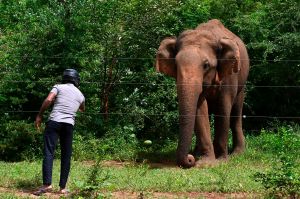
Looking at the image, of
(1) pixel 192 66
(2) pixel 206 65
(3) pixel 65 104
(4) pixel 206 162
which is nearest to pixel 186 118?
(1) pixel 192 66

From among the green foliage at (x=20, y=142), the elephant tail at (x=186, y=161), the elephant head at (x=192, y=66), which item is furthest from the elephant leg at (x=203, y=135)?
the green foliage at (x=20, y=142)

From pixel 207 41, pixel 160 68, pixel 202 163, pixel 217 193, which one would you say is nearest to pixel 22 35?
pixel 160 68

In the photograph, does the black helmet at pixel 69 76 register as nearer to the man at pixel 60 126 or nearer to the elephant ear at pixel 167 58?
the man at pixel 60 126

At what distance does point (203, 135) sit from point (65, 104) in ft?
14.8

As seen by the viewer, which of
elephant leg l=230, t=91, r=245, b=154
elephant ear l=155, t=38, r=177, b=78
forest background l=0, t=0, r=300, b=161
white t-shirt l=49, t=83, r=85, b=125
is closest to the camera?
white t-shirt l=49, t=83, r=85, b=125

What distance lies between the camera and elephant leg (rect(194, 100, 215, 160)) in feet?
40.3

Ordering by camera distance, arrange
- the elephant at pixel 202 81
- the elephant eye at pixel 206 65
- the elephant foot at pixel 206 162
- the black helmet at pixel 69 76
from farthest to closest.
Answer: the elephant eye at pixel 206 65
the elephant foot at pixel 206 162
the elephant at pixel 202 81
the black helmet at pixel 69 76

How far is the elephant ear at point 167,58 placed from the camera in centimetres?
1284

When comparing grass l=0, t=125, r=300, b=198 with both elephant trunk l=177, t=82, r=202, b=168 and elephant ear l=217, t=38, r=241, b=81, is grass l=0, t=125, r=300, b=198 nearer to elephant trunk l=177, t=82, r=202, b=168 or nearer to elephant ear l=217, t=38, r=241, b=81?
elephant trunk l=177, t=82, r=202, b=168

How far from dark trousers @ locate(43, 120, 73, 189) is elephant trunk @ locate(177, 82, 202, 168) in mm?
3006

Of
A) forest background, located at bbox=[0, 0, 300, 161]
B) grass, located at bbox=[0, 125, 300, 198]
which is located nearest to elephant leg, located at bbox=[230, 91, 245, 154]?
grass, located at bbox=[0, 125, 300, 198]

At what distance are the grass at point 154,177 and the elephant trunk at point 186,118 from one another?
212 millimetres

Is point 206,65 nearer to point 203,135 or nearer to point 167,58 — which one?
point 167,58

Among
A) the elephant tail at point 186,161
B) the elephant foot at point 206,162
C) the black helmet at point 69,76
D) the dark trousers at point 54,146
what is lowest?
the elephant foot at point 206,162
